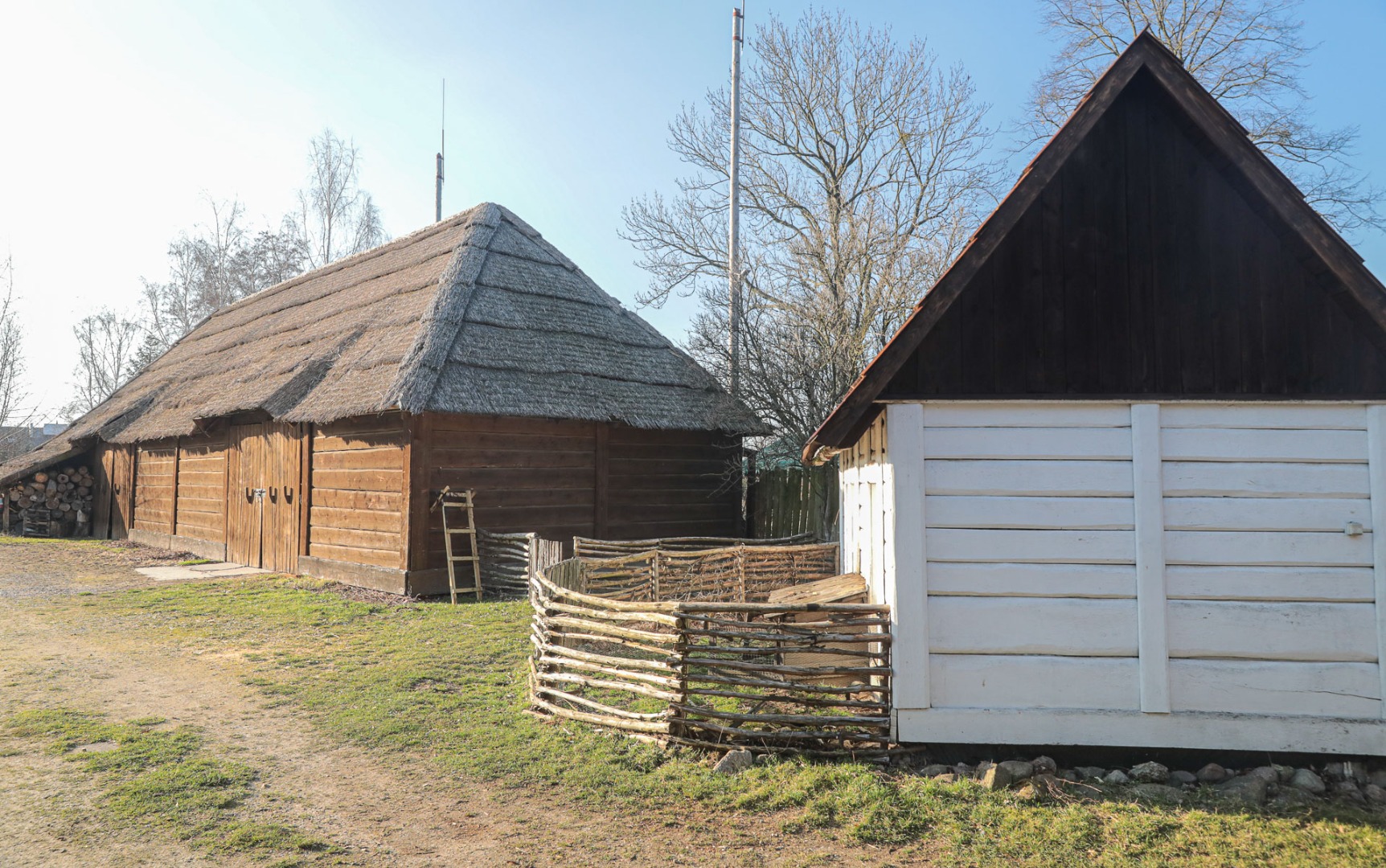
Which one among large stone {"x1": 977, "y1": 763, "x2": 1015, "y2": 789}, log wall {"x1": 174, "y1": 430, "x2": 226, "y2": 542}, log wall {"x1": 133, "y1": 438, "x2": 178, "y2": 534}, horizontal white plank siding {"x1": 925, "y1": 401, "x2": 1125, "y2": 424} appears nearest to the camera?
large stone {"x1": 977, "y1": 763, "x2": 1015, "y2": 789}

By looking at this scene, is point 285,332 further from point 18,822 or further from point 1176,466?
point 1176,466

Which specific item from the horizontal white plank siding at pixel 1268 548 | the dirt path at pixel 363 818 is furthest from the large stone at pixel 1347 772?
the dirt path at pixel 363 818

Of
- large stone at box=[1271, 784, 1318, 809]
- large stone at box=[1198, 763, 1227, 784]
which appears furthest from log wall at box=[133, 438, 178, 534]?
large stone at box=[1271, 784, 1318, 809]

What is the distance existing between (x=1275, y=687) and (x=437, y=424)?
10.8 m

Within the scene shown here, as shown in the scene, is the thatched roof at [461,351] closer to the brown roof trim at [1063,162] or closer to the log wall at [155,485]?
the log wall at [155,485]

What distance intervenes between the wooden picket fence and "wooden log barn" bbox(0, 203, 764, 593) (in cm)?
59

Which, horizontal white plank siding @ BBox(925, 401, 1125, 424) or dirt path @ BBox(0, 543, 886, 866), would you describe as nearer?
dirt path @ BBox(0, 543, 886, 866)

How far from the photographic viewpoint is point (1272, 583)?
5688 mm

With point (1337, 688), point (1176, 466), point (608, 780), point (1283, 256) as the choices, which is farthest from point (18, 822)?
point (1283, 256)

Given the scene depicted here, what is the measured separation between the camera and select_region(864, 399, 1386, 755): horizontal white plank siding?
18.5ft

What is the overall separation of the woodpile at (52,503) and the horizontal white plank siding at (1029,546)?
1028 inches

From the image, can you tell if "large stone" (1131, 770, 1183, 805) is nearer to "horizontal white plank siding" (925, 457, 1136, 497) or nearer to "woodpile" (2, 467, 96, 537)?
"horizontal white plank siding" (925, 457, 1136, 497)

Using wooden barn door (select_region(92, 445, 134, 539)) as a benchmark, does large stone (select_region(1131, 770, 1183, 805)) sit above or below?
below

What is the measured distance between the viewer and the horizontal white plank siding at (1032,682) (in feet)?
18.6
